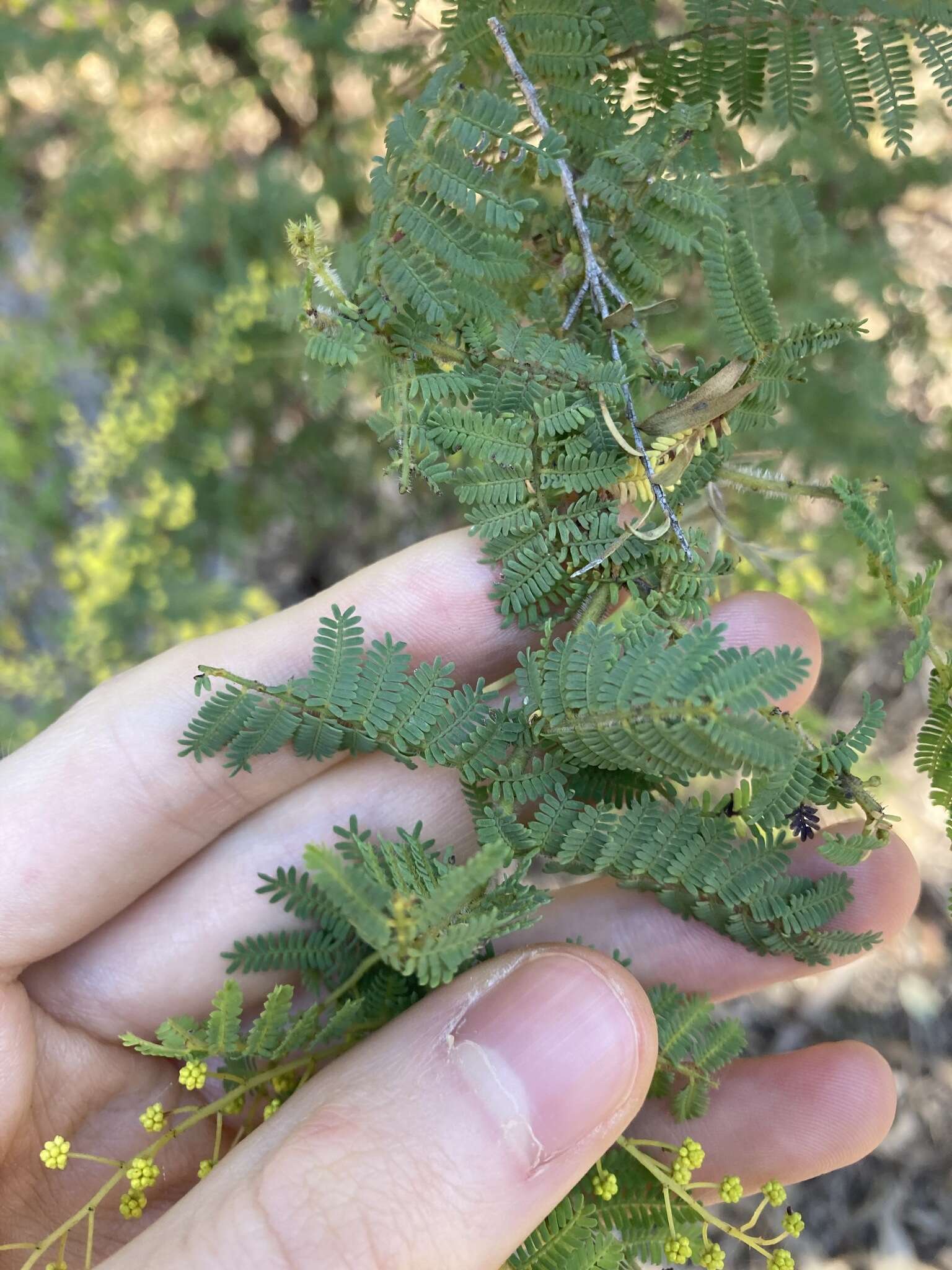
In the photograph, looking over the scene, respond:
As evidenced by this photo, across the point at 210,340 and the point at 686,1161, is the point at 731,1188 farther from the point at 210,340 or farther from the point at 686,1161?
the point at 210,340

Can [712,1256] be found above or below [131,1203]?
below

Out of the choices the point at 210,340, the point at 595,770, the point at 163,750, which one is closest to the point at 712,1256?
the point at 595,770

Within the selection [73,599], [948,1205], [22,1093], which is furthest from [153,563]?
[948,1205]

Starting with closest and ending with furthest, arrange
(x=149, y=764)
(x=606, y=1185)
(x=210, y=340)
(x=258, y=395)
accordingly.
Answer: (x=606, y=1185) → (x=149, y=764) → (x=210, y=340) → (x=258, y=395)

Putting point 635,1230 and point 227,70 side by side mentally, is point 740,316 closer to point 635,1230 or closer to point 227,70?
point 635,1230

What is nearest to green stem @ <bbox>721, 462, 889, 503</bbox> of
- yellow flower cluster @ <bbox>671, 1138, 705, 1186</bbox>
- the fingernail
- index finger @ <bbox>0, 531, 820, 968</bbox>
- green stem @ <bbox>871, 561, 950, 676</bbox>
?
green stem @ <bbox>871, 561, 950, 676</bbox>

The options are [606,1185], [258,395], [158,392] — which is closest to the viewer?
[606,1185]
